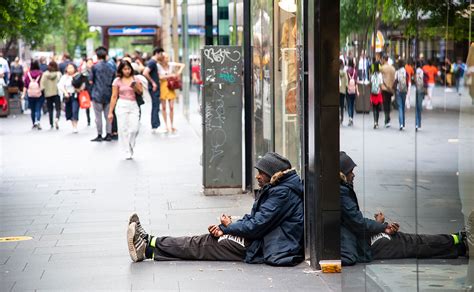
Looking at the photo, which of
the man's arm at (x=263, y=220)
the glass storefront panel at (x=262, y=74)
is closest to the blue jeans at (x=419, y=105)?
the man's arm at (x=263, y=220)

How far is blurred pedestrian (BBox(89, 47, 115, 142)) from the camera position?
2131 cm

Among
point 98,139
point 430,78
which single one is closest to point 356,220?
point 430,78

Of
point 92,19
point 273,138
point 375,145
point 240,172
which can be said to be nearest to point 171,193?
point 240,172

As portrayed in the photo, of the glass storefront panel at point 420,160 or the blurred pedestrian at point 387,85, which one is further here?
the blurred pedestrian at point 387,85

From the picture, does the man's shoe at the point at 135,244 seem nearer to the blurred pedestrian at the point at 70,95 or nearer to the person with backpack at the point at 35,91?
the blurred pedestrian at the point at 70,95

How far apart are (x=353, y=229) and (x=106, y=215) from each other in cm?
519

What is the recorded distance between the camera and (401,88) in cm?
562

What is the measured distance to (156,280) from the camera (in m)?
7.92

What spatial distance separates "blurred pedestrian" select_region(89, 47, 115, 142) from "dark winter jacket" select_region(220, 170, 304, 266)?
13.0 m

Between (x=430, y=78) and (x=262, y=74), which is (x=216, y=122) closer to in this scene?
(x=262, y=74)

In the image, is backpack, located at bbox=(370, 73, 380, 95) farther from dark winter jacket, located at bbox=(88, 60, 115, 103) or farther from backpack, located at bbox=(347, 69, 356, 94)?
dark winter jacket, located at bbox=(88, 60, 115, 103)

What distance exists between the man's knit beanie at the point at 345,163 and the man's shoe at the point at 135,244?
1988 millimetres

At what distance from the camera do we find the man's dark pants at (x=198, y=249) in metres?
8.52

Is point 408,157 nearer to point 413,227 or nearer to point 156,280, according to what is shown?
point 413,227
